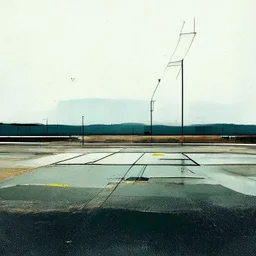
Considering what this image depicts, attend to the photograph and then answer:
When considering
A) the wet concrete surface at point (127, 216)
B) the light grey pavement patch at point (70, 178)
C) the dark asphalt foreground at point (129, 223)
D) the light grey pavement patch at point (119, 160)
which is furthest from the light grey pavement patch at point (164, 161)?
the dark asphalt foreground at point (129, 223)

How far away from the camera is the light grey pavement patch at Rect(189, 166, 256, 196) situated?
9430 millimetres

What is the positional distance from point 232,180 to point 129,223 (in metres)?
6.42

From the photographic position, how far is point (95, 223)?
5.87 meters

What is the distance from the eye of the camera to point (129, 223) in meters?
5.92

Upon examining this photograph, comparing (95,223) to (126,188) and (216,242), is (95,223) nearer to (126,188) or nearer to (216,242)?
(216,242)

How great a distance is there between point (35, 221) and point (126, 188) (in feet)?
12.6

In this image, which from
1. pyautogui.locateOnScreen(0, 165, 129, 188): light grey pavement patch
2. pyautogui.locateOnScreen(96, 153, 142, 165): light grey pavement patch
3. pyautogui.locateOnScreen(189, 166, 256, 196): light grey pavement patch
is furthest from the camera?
pyautogui.locateOnScreen(96, 153, 142, 165): light grey pavement patch

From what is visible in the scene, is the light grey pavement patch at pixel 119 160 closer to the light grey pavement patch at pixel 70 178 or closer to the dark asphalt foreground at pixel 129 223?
the light grey pavement patch at pixel 70 178

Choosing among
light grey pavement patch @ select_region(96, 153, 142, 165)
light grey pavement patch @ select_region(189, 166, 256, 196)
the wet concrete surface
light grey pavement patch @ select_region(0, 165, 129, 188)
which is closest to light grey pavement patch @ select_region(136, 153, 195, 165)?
light grey pavement patch @ select_region(96, 153, 142, 165)

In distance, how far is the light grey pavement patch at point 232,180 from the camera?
943cm

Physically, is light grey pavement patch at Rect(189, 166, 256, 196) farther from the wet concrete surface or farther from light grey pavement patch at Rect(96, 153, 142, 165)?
light grey pavement patch at Rect(96, 153, 142, 165)

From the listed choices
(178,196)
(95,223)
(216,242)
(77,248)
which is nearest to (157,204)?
(178,196)

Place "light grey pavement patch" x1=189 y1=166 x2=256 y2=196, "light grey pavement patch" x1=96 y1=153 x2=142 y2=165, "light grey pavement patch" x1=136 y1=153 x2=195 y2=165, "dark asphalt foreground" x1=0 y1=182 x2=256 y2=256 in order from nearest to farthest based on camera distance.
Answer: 1. "dark asphalt foreground" x1=0 y1=182 x2=256 y2=256
2. "light grey pavement patch" x1=189 y1=166 x2=256 y2=196
3. "light grey pavement patch" x1=136 y1=153 x2=195 y2=165
4. "light grey pavement patch" x1=96 y1=153 x2=142 y2=165

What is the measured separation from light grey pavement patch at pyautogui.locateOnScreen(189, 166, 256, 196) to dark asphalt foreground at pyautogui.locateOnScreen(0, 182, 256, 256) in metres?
0.63
